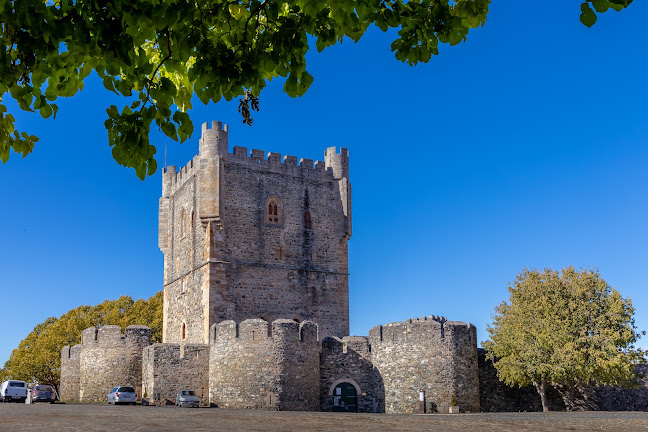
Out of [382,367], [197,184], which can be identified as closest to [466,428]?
[382,367]

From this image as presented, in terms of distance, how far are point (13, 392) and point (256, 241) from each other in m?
14.3

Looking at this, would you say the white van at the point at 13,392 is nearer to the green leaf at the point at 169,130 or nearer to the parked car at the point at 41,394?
the parked car at the point at 41,394

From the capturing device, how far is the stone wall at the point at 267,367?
3005cm

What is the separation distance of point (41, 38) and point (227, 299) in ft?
100.0

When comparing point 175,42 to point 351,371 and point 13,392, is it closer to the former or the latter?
point 351,371

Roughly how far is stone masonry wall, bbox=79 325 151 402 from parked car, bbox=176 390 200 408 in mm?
4614

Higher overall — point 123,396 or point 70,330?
point 70,330

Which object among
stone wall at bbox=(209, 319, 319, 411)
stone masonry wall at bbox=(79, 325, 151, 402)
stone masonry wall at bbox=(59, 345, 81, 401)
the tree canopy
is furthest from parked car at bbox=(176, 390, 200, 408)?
the tree canopy

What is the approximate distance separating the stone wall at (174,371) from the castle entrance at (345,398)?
577 cm

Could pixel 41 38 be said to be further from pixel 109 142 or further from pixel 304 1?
pixel 304 1

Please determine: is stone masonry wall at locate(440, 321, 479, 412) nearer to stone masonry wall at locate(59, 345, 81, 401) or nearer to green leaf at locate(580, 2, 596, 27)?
stone masonry wall at locate(59, 345, 81, 401)

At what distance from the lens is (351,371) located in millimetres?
31812

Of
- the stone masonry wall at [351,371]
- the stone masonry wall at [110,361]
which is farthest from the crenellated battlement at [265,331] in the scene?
the stone masonry wall at [110,361]

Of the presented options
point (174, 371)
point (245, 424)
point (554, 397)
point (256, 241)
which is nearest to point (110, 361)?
point (174, 371)
